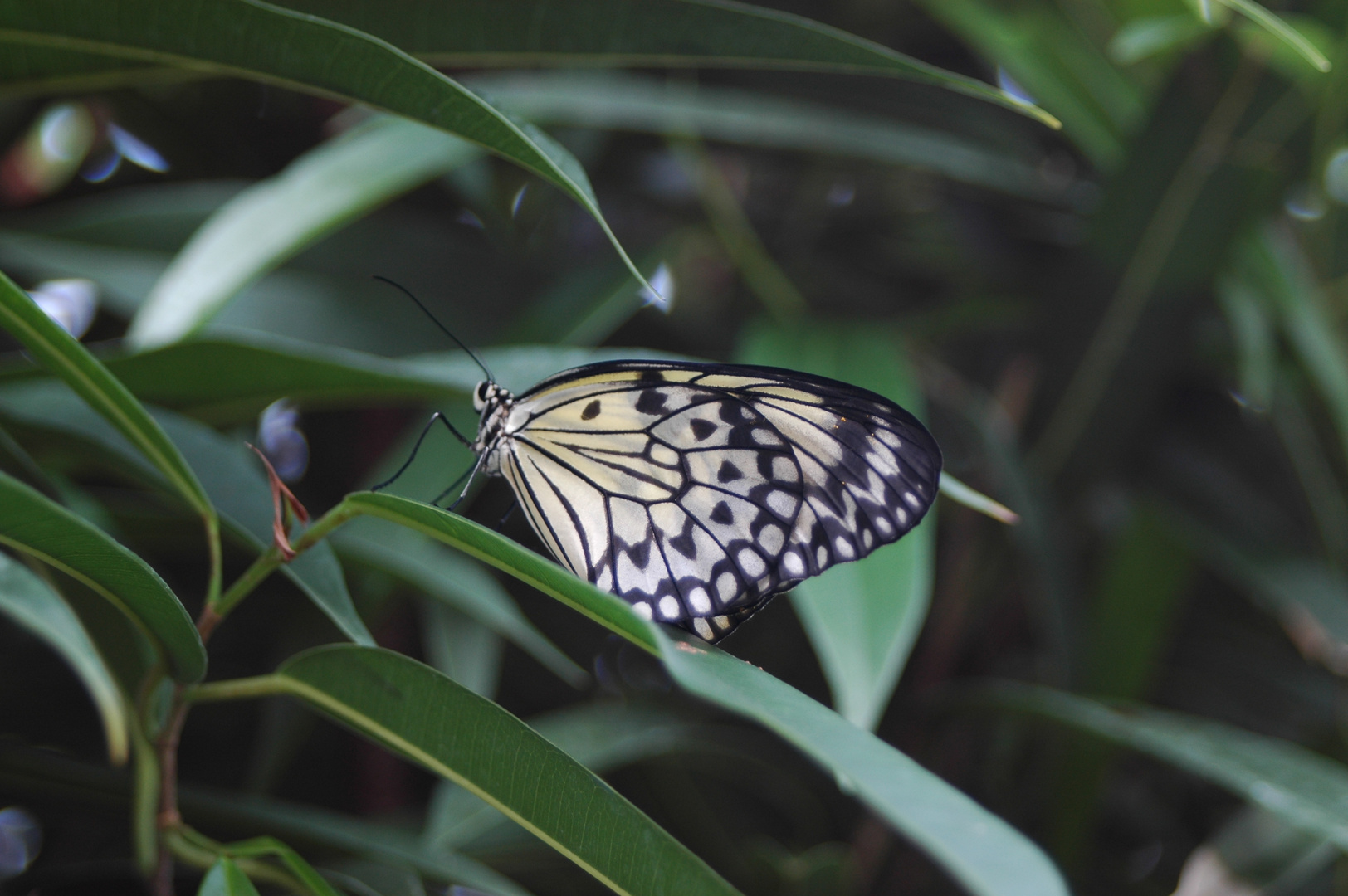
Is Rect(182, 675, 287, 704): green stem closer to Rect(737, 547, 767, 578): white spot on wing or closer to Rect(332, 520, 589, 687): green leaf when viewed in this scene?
Rect(332, 520, 589, 687): green leaf

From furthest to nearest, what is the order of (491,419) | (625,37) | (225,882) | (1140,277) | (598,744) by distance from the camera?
(1140,277), (598,744), (491,419), (625,37), (225,882)

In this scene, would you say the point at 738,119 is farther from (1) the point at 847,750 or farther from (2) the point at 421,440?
(1) the point at 847,750

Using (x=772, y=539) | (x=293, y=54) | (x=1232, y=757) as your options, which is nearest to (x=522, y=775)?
(x=772, y=539)

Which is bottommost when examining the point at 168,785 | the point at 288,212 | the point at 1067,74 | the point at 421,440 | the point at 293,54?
the point at 168,785

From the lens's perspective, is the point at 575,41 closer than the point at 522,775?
No

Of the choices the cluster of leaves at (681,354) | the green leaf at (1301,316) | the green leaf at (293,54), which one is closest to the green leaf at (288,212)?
the cluster of leaves at (681,354)

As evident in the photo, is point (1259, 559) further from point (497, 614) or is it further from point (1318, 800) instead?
point (497, 614)

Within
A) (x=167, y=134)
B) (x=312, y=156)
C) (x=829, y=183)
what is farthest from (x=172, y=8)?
(x=829, y=183)
